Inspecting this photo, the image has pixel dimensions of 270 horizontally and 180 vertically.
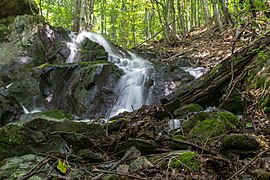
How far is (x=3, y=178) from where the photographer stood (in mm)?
2656

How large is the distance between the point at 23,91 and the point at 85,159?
7.48 m

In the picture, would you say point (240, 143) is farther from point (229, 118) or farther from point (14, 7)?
point (14, 7)

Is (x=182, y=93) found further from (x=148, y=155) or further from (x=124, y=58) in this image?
(x=124, y=58)

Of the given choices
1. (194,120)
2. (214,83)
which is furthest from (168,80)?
(194,120)

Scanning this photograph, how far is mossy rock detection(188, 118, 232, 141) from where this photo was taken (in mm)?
4004

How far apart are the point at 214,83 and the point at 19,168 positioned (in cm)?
444

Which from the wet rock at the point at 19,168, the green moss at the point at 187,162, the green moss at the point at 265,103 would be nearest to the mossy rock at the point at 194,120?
the green moss at the point at 265,103

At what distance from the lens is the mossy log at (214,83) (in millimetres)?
5934

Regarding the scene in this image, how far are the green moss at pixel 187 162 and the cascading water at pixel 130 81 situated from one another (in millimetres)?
4661

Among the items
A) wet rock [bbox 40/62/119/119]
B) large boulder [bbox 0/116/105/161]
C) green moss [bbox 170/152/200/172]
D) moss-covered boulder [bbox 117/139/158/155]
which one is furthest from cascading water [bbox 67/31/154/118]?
green moss [bbox 170/152/200/172]

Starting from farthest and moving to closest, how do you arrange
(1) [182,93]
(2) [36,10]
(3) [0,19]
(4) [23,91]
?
1. (2) [36,10]
2. (3) [0,19]
3. (4) [23,91]
4. (1) [182,93]

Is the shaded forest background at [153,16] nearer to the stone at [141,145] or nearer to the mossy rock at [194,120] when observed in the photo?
the mossy rock at [194,120]

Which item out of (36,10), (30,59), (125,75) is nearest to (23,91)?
(30,59)

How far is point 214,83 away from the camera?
6.25 metres
